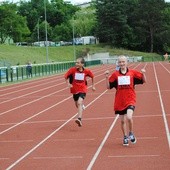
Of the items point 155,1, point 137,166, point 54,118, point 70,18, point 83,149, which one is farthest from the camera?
point 70,18

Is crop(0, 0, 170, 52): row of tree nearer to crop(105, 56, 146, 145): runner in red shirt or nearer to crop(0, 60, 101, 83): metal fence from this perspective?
crop(0, 60, 101, 83): metal fence

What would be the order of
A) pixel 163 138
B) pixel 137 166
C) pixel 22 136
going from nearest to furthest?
pixel 137 166, pixel 163 138, pixel 22 136

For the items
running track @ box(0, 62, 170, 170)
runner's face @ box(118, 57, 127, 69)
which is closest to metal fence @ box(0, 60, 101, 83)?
running track @ box(0, 62, 170, 170)

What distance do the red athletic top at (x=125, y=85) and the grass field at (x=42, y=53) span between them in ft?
117

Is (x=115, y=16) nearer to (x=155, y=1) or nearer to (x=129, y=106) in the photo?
(x=155, y=1)

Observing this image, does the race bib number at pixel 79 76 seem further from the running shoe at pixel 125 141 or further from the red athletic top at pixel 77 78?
the running shoe at pixel 125 141

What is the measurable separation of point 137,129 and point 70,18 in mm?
117915

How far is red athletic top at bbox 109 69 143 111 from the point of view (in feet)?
30.4

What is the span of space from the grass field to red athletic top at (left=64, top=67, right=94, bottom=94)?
32.5 metres

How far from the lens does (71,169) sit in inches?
294

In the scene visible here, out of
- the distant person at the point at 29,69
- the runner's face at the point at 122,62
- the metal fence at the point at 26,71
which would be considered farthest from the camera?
the distant person at the point at 29,69

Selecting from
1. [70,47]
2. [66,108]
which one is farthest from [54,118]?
[70,47]

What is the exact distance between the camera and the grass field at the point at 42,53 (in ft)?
224

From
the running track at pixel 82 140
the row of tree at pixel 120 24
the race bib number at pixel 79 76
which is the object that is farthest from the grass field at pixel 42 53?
the race bib number at pixel 79 76
